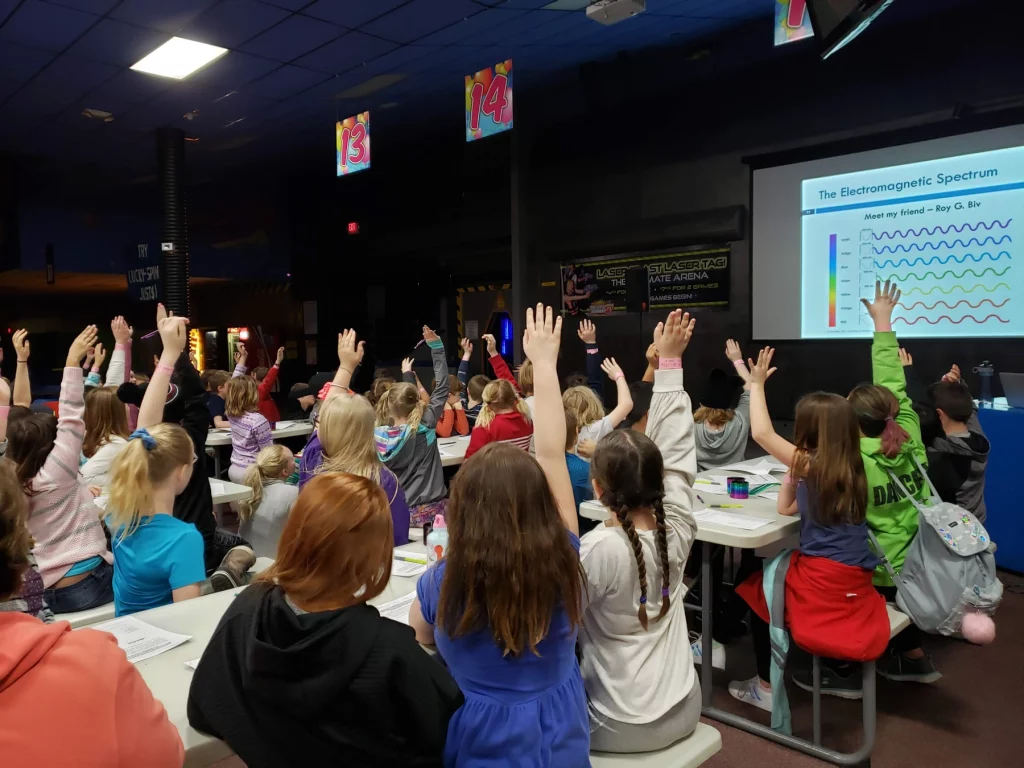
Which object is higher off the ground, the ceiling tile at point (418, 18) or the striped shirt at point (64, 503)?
the ceiling tile at point (418, 18)

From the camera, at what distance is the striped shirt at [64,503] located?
2447mm

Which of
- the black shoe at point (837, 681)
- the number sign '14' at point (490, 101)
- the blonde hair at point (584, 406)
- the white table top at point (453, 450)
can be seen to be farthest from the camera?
the number sign '14' at point (490, 101)

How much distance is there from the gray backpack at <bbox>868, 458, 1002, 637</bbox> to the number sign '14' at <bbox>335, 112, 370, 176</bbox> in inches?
230

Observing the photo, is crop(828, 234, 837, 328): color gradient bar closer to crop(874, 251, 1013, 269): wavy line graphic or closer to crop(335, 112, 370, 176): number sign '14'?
crop(874, 251, 1013, 269): wavy line graphic

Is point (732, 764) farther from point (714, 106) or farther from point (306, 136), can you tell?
point (306, 136)

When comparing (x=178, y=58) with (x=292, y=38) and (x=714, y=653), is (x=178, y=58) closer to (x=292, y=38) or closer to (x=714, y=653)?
(x=292, y=38)

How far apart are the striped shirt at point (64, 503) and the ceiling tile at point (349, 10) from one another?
3764 millimetres

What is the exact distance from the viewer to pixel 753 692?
10.3 feet

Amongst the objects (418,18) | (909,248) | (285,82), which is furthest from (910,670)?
(285,82)

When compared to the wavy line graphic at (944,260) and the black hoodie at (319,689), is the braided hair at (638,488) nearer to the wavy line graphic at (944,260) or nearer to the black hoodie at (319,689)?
the black hoodie at (319,689)

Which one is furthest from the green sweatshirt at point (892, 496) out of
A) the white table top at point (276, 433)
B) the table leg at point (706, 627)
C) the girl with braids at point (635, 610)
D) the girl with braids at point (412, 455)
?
the white table top at point (276, 433)

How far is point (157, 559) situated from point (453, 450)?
10.1 feet

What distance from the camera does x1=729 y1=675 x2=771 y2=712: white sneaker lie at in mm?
3068

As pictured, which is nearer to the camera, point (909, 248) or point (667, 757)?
point (667, 757)
